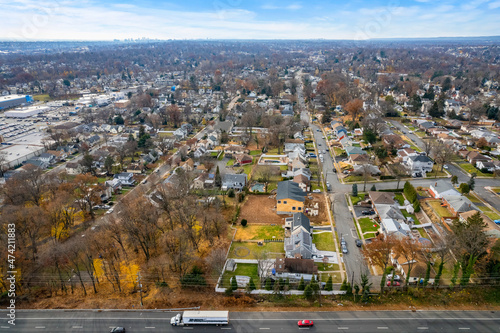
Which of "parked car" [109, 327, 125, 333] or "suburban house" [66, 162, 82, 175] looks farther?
"suburban house" [66, 162, 82, 175]

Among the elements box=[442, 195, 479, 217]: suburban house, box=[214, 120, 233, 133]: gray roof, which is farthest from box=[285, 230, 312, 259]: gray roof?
box=[214, 120, 233, 133]: gray roof

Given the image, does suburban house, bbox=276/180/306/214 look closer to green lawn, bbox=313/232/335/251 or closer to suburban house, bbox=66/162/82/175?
green lawn, bbox=313/232/335/251

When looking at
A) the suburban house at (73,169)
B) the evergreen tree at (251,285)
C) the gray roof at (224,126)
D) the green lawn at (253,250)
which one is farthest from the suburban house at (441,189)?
the suburban house at (73,169)

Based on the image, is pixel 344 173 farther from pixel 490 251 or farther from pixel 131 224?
pixel 131 224

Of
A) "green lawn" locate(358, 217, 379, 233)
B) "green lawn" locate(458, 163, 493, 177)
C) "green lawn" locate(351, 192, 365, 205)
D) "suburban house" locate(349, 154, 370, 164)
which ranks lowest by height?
"green lawn" locate(358, 217, 379, 233)

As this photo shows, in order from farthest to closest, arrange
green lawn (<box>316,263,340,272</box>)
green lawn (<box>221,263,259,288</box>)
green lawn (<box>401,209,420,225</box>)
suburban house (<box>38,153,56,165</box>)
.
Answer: suburban house (<box>38,153,56,165</box>), green lawn (<box>401,209,420,225</box>), green lawn (<box>316,263,340,272</box>), green lawn (<box>221,263,259,288</box>)

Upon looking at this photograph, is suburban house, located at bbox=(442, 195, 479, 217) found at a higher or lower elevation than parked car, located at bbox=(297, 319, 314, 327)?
higher

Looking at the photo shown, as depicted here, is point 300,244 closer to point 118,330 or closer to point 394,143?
point 118,330
